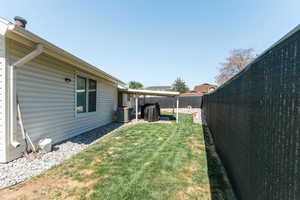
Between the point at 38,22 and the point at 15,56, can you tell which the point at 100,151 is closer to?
the point at 15,56

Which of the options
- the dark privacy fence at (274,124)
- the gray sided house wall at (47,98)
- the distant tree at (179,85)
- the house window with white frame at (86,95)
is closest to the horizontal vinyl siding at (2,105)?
the gray sided house wall at (47,98)

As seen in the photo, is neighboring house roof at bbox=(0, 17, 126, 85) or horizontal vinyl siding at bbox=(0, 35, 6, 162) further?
horizontal vinyl siding at bbox=(0, 35, 6, 162)

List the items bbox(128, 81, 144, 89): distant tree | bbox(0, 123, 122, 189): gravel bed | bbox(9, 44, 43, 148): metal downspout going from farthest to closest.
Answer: bbox(128, 81, 144, 89): distant tree
bbox(9, 44, 43, 148): metal downspout
bbox(0, 123, 122, 189): gravel bed

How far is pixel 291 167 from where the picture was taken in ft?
3.14

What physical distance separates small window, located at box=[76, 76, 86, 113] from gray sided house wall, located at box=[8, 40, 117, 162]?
21 centimetres

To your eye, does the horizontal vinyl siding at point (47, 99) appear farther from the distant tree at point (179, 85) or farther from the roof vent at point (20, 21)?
the distant tree at point (179, 85)

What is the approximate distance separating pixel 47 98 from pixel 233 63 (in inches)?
1290

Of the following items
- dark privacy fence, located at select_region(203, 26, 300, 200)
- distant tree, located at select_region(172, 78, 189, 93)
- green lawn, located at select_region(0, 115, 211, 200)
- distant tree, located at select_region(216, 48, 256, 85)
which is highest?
distant tree, located at select_region(216, 48, 256, 85)

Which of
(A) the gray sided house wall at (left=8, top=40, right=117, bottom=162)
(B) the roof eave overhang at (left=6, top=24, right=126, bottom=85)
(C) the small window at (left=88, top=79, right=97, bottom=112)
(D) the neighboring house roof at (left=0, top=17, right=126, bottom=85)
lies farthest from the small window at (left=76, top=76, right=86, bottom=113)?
(D) the neighboring house roof at (left=0, top=17, right=126, bottom=85)

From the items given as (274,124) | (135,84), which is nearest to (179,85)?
(135,84)

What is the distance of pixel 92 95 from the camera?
7.37 meters

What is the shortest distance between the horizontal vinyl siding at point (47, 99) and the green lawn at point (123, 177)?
1458 millimetres

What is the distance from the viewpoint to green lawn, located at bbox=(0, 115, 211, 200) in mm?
2465

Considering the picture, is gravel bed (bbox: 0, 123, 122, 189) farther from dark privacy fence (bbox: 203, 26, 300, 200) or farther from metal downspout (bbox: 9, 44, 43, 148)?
dark privacy fence (bbox: 203, 26, 300, 200)
